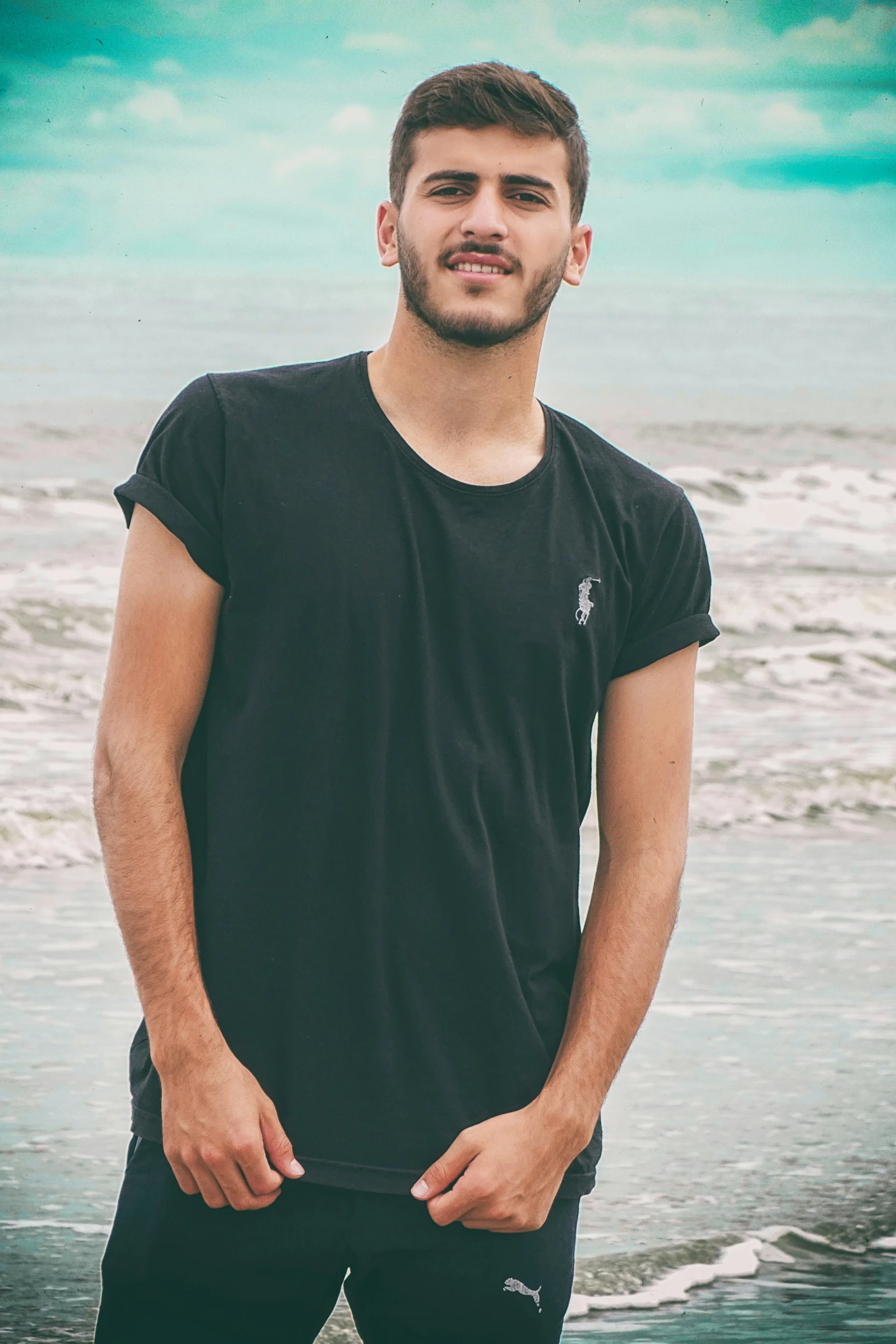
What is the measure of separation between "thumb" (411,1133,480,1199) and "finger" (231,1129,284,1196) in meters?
0.12

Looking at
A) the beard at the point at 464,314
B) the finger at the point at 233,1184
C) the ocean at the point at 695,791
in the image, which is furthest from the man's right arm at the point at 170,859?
the ocean at the point at 695,791

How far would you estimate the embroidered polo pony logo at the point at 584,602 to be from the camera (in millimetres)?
1401

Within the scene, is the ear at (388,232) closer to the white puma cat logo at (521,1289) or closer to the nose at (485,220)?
the nose at (485,220)

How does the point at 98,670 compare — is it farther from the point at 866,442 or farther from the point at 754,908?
the point at 866,442

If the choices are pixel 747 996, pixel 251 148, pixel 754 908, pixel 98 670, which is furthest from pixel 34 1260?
pixel 251 148

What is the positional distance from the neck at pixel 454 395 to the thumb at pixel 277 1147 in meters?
0.61

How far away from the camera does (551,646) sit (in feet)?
4.54

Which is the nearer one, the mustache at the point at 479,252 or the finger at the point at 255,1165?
the finger at the point at 255,1165

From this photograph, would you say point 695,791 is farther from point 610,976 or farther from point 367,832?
point 367,832

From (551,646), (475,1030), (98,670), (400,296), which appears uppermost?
(400,296)

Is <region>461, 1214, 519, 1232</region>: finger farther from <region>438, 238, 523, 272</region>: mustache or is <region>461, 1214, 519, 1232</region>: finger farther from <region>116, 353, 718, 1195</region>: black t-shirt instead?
<region>438, 238, 523, 272</region>: mustache

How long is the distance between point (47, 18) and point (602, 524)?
11228 millimetres

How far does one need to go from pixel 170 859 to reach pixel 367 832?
0.58 ft

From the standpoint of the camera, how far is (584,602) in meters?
1.40
